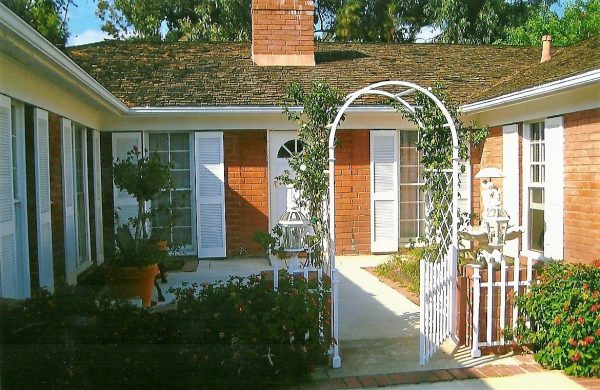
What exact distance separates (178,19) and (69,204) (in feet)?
52.9

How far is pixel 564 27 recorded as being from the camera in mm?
19578

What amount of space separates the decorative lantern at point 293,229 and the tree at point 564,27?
13.9 meters

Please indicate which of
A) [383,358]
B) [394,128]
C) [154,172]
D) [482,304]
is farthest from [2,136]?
[394,128]

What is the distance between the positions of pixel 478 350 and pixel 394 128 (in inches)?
246

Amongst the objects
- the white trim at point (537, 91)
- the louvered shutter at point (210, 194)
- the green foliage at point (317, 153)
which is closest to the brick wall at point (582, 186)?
the white trim at point (537, 91)

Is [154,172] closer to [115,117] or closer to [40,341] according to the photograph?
[115,117]

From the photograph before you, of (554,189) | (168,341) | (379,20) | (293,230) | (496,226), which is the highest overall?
(379,20)

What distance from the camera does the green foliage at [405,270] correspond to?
8.30 metres

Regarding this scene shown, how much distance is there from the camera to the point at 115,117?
34.8 ft

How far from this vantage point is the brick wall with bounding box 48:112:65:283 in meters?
7.12

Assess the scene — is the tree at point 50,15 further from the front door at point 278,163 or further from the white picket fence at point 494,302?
the white picket fence at point 494,302

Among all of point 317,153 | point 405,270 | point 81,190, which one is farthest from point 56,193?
point 405,270

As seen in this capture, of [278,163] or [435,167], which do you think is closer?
[435,167]

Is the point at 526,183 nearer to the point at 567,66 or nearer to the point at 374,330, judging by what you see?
the point at 567,66
